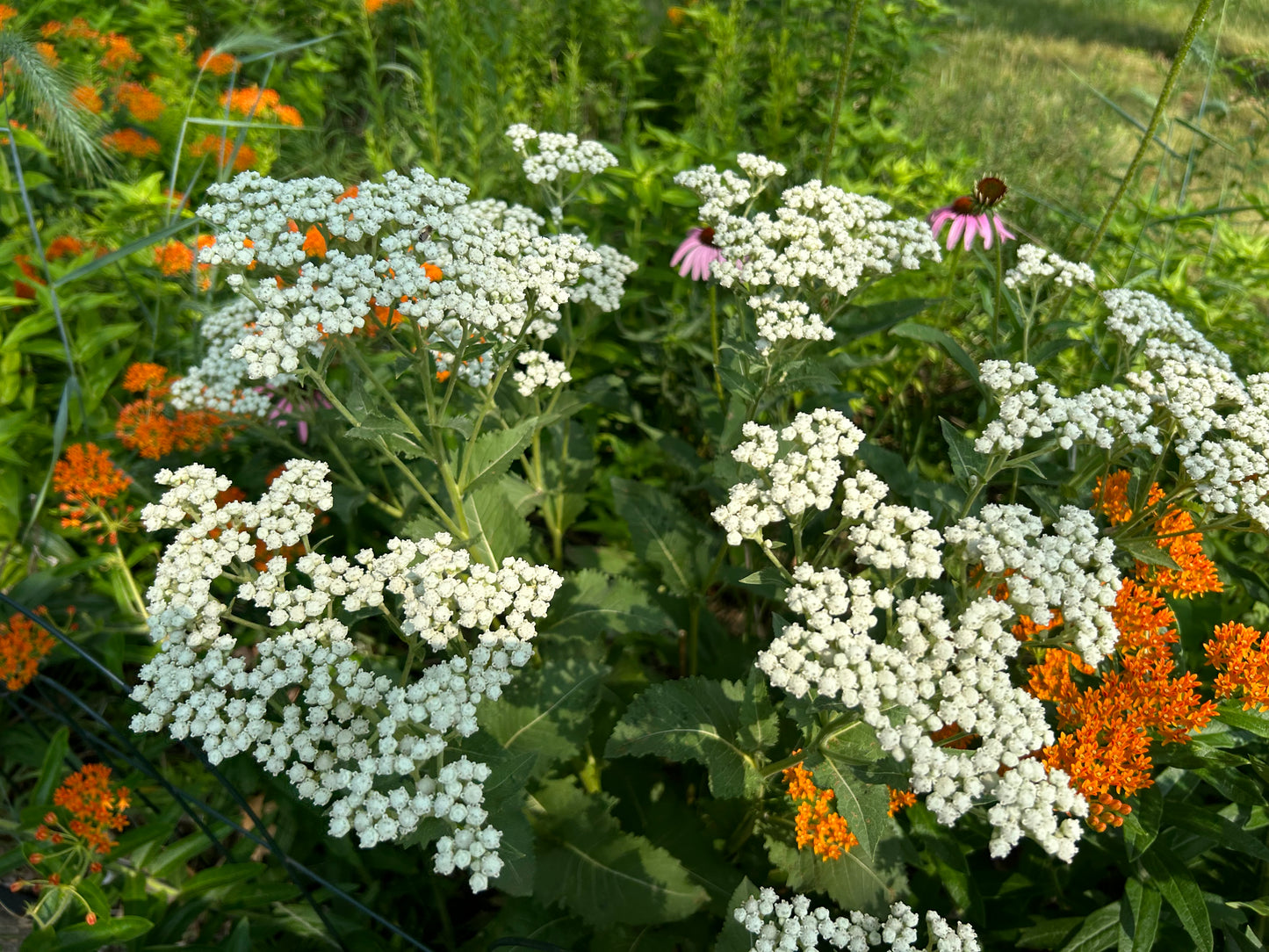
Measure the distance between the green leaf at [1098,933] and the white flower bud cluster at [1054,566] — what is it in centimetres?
116

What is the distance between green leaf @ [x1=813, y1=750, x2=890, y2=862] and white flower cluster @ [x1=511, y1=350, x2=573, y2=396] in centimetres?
176

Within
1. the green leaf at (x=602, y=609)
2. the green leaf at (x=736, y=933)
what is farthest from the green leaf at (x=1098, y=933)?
the green leaf at (x=602, y=609)

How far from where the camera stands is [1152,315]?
3.08 m

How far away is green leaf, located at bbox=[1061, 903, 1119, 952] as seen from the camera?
2.64m

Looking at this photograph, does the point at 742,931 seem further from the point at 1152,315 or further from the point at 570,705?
the point at 1152,315

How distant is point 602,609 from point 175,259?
3279 millimetres

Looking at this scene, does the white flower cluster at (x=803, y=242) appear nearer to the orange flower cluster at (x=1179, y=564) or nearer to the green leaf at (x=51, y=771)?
the orange flower cluster at (x=1179, y=564)

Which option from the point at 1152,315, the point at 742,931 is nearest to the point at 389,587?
the point at 742,931

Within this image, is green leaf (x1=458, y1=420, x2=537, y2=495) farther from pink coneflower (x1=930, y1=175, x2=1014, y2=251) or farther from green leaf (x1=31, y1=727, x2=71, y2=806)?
pink coneflower (x1=930, y1=175, x2=1014, y2=251)

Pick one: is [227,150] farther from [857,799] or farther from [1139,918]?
[1139,918]

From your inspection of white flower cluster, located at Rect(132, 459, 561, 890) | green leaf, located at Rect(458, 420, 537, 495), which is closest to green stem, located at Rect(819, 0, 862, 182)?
green leaf, located at Rect(458, 420, 537, 495)

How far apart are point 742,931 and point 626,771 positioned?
3.76 ft

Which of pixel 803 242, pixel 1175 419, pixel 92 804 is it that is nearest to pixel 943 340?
pixel 803 242

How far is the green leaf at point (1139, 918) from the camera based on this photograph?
2455mm
